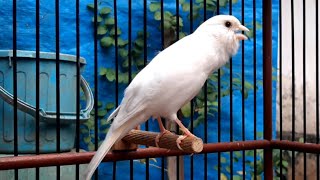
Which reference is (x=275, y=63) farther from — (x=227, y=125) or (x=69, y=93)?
(x=69, y=93)

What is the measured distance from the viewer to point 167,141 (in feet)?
3.89

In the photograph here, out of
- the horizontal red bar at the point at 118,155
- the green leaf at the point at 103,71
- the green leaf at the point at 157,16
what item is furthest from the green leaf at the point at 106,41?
the horizontal red bar at the point at 118,155

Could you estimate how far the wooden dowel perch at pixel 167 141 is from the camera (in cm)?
112

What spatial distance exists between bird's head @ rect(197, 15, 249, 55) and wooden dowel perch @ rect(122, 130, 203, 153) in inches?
10.5

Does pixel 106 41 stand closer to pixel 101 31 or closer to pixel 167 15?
pixel 101 31

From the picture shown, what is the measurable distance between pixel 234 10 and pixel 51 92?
1.10 metres

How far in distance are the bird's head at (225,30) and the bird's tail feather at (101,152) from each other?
339 millimetres

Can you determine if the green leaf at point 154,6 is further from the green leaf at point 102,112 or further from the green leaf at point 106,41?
the green leaf at point 102,112

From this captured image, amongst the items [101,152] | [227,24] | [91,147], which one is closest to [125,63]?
[91,147]

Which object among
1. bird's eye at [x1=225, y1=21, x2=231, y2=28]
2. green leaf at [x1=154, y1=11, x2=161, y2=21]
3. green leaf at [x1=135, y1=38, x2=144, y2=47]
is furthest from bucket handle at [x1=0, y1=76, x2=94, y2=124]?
bird's eye at [x1=225, y1=21, x2=231, y2=28]

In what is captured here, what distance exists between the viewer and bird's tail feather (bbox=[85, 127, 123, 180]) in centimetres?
109

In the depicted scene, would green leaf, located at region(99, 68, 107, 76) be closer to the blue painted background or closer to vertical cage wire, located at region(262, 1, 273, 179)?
the blue painted background

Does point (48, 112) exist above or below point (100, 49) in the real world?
below

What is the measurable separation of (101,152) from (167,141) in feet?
0.56
